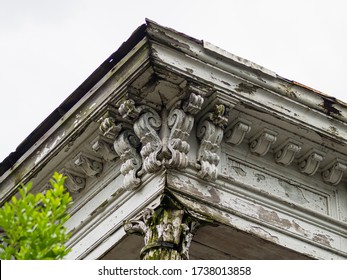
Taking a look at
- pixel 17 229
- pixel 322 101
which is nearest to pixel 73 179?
pixel 322 101

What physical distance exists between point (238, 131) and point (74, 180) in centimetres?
189

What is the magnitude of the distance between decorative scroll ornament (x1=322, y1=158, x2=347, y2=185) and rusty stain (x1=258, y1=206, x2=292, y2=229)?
79cm

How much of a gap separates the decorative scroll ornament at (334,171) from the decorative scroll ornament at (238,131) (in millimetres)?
1096

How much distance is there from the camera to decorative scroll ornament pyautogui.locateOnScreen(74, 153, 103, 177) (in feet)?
32.8

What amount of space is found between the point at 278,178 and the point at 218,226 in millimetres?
1118

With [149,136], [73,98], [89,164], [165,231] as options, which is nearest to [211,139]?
[149,136]

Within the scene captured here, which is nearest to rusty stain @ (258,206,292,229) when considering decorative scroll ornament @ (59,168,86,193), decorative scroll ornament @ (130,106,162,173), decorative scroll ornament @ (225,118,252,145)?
decorative scroll ornament @ (225,118,252,145)

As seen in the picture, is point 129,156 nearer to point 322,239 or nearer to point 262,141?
point 262,141

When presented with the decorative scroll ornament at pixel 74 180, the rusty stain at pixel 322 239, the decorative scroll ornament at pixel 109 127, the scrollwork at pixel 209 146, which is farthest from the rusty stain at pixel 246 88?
the decorative scroll ornament at pixel 74 180

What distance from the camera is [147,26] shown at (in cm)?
888

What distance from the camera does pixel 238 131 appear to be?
9531mm

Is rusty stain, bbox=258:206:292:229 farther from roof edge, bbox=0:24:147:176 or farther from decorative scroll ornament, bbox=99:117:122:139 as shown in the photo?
roof edge, bbox=0:24:147:176

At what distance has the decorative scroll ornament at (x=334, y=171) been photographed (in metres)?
10.1

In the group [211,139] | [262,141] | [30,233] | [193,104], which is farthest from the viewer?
[262,141]
